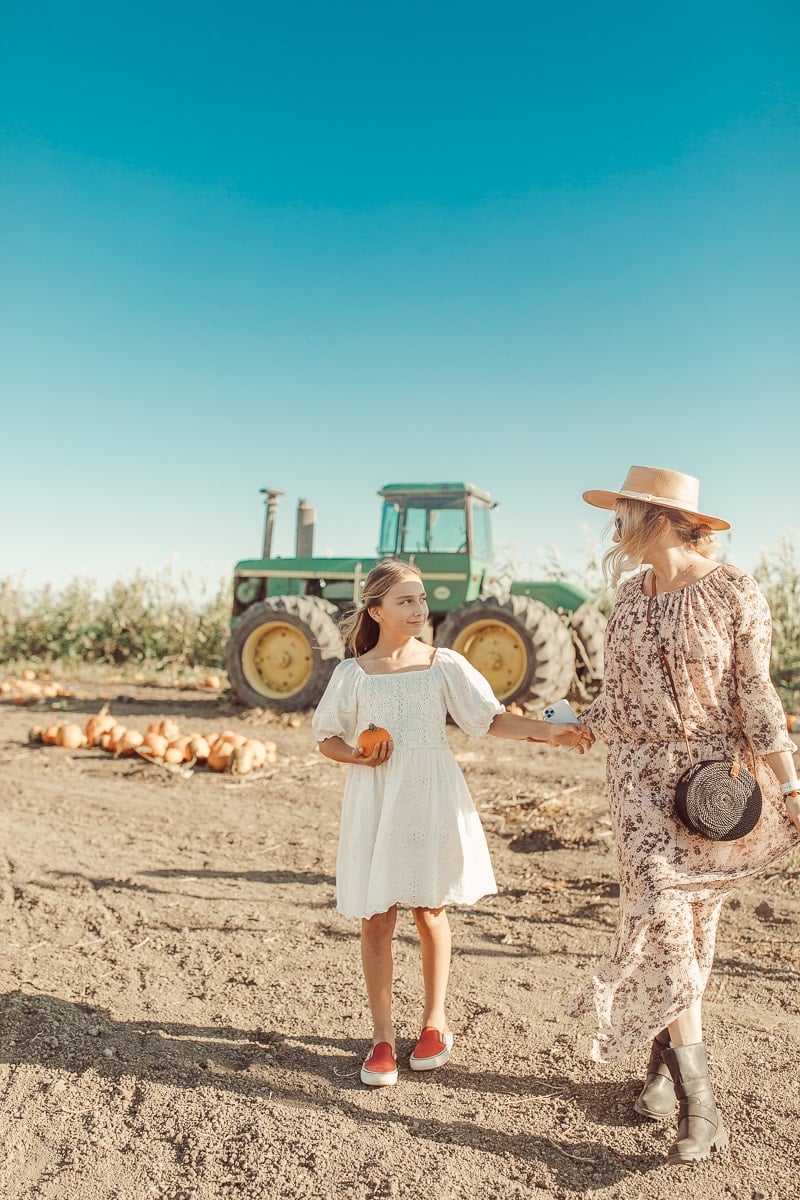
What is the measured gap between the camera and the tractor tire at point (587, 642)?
1053 cm

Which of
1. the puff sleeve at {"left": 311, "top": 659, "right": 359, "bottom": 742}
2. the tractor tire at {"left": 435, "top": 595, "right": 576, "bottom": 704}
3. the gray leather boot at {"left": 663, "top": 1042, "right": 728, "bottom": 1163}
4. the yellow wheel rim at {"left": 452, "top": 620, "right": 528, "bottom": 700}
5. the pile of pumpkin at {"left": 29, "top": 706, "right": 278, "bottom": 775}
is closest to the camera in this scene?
the gray leather boot at {"left": 663, "top": 1042, "right": 728, "bottom": 1163}

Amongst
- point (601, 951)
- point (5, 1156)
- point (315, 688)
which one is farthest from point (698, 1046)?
point (315, 688)

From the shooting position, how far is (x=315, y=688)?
1012 cm

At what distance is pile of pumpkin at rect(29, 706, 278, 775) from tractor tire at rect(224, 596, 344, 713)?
221 centimetres

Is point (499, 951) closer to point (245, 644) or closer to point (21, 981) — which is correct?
point (21, 981)

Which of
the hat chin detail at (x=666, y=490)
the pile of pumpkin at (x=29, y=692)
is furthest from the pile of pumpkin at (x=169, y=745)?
the hat chin detail at (x=666, y=490)

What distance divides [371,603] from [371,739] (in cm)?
43

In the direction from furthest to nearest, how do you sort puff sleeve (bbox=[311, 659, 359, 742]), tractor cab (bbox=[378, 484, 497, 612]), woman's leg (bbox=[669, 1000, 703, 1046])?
tractor cab (bbox=[378, 484, 497, 612]) < puff sleeve (bbox=[311, 659, 359, 742]) < woman's leg (bbox=[669, 1000, 703, 1046])

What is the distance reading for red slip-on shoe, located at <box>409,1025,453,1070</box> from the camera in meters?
2.72

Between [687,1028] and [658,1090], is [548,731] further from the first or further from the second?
[658,1090]

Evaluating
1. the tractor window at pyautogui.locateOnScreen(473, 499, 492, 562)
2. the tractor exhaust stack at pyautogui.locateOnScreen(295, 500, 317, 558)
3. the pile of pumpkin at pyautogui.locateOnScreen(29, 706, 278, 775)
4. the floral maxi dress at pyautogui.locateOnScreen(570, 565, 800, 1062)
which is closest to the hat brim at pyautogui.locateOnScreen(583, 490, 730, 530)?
the floral maxi dress at pyautogui.locateOnScreen(570, 565, 800, 1062)

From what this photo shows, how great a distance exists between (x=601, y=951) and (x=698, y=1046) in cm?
128

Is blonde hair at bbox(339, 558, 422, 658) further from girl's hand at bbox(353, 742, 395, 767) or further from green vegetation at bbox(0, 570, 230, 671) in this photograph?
green vegetation at bbox(0, 570, 230, 671)

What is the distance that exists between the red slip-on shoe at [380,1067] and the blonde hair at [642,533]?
1.38 meters
